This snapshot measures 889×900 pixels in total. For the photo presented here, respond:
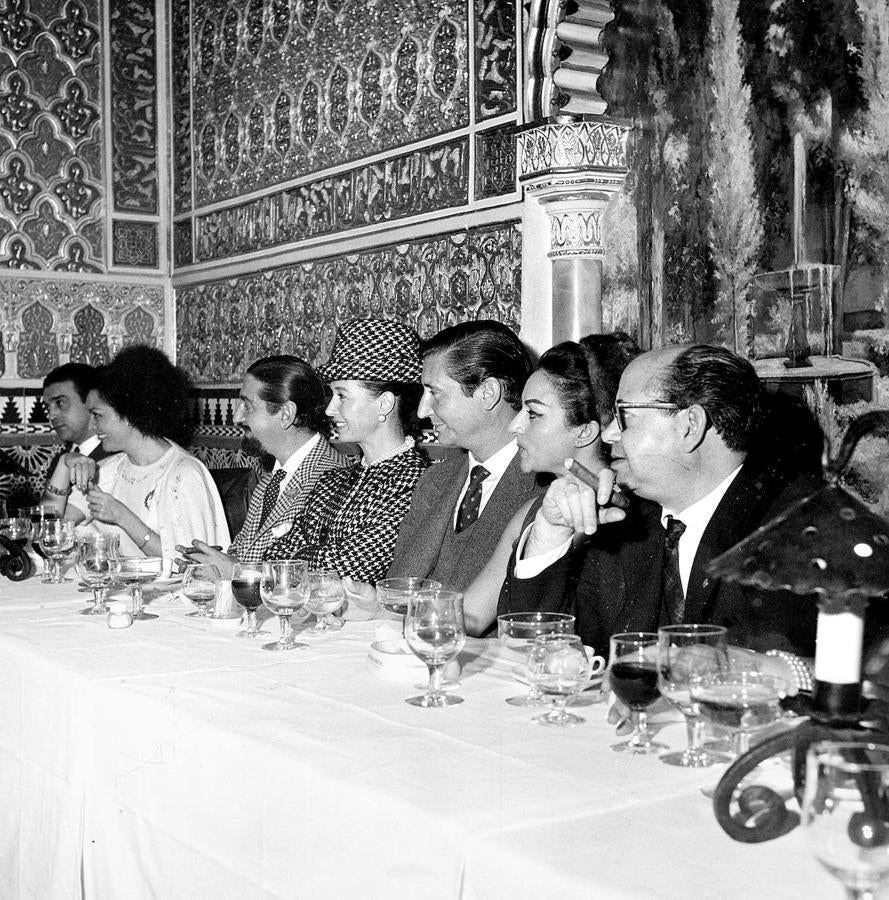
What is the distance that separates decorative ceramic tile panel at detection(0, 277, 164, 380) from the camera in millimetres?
6613

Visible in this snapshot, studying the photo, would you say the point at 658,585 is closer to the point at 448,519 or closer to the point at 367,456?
the point at 448,519

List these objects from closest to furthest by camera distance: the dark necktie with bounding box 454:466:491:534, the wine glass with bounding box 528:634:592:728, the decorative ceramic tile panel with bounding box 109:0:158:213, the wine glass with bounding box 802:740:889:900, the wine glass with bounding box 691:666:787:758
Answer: the wine glass with bounding box 802:740:889:900 < the wine glass with bounding box 691:666:787:758 < the wine glass with bounding box 528:634:592:728 < the dark necktie with bounding box 454:466:491:534 < the decorative ceramic tile panel with bounding box 109:0:158:213

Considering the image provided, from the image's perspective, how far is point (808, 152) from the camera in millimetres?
3443

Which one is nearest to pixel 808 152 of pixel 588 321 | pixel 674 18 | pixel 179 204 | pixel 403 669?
pixel 674 18

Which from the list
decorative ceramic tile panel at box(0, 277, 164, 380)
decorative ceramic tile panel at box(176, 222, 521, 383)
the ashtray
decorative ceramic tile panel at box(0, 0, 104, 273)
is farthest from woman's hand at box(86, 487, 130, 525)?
decorative ceramic tile panel at box(0, 0, 104, 273)

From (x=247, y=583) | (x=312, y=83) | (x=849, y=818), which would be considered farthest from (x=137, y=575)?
(x=312, y=83)

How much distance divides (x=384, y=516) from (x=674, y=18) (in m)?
1.82

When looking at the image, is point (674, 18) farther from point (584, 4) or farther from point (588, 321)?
point (588, 321)

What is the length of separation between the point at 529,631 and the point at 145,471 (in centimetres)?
299

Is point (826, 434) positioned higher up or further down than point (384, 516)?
higher up

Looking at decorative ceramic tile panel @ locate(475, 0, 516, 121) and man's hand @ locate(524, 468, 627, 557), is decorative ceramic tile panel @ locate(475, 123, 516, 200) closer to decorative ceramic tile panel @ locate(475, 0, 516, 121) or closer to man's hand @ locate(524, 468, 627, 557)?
decorative ceramic tile panel @ locate(475, 0, 516, 121)

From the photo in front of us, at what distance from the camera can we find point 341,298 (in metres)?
5.52

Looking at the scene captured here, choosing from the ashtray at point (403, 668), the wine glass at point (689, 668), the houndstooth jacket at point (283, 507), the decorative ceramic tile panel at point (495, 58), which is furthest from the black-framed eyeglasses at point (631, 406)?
the decorative ceramic tile panel at point (495, 58)

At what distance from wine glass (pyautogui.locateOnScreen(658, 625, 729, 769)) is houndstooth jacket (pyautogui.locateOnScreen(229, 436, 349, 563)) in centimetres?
237
